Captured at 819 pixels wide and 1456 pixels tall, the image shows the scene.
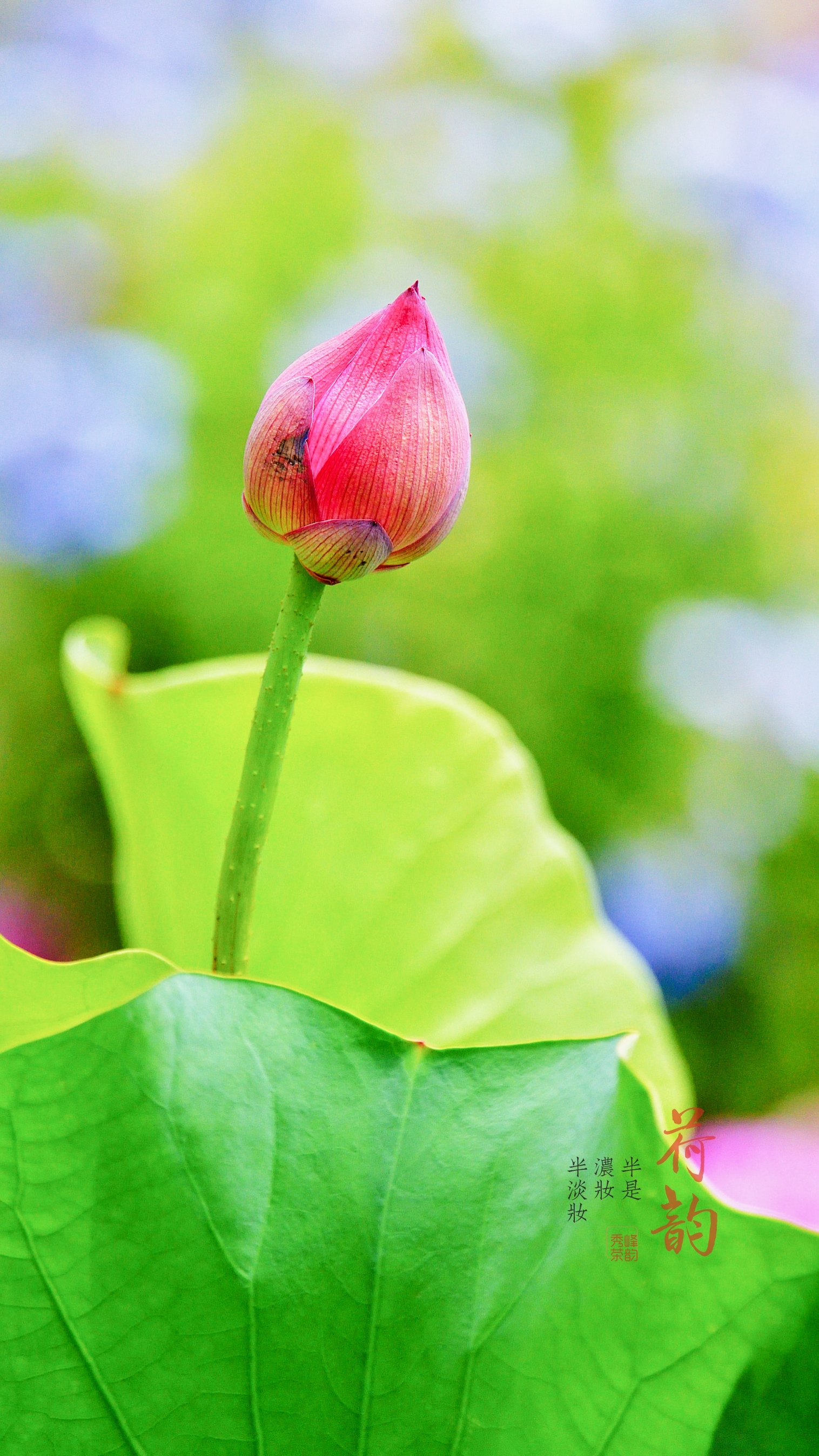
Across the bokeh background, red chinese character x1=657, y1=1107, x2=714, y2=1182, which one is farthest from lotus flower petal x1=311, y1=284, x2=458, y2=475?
the bokeh background

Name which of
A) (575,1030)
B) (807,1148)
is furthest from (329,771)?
(807,1148)

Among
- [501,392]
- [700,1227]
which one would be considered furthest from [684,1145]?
[501,392]

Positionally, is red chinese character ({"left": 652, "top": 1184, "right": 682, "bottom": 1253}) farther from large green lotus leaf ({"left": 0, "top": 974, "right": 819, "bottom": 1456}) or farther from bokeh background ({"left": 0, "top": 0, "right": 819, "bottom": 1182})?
bokeh background ({"left": 0, "top": 0, "right": 819, "bottom": 1182})

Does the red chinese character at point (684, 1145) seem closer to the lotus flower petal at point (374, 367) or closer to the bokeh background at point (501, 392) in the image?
the lotus flower petal at point (374, 367)

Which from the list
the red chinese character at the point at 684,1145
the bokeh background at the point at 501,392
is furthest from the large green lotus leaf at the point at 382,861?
the bokeh background at the point at 501,392

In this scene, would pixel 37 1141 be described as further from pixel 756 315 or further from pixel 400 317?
pixel 756 315

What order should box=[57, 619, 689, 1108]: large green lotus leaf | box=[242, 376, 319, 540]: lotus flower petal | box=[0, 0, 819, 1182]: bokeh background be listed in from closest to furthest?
box=[242, 376, 319, 540]: lotus flower petal → box=[57, 619, 689, 1108]: large green lotus leaf → box=[0, 0, 819, 1182]: bokeh background

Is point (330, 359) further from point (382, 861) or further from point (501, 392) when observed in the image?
point (501, 392)
